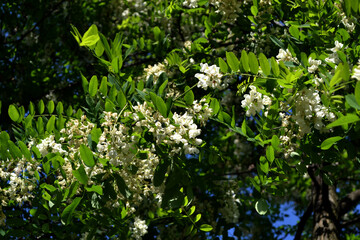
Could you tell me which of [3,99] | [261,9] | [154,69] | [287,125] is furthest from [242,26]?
[3,99]

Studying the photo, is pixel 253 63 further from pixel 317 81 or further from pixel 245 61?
pixel 317 81

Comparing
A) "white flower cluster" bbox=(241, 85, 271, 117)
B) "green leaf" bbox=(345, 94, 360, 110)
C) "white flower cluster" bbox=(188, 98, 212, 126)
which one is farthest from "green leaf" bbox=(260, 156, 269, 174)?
"green leaf" bbox=(345, 94, 360, 110)

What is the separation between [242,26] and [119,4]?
2507mm

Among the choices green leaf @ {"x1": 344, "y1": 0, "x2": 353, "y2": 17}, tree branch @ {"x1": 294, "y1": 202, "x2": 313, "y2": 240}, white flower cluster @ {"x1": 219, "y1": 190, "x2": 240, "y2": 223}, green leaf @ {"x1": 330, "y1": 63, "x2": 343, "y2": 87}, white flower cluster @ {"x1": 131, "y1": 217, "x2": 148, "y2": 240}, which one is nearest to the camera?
green leaf @ {"x1": 330, "y1": 63, "x2": 343, "y2": 87}

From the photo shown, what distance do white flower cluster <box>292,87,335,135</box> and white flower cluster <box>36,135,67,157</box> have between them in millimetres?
1254

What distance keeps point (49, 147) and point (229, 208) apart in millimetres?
2209

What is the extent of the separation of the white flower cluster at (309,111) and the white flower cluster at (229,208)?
2.12 meters

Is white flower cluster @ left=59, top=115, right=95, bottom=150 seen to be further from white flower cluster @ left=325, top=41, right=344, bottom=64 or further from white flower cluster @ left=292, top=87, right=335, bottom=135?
white flower cluster @ left=325, top=41, right=344, bottom=64

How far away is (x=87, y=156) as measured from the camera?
5.98 ft

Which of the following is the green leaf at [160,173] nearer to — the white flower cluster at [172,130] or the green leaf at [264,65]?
the white flower cluster at [172,130]

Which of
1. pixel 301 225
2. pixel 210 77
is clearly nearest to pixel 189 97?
pixel 210 77

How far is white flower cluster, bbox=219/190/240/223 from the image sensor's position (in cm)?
385

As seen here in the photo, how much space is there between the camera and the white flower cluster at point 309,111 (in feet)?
5.95

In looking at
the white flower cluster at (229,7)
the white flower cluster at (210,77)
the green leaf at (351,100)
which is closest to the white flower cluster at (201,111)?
the white flower cluster at (210,77)
